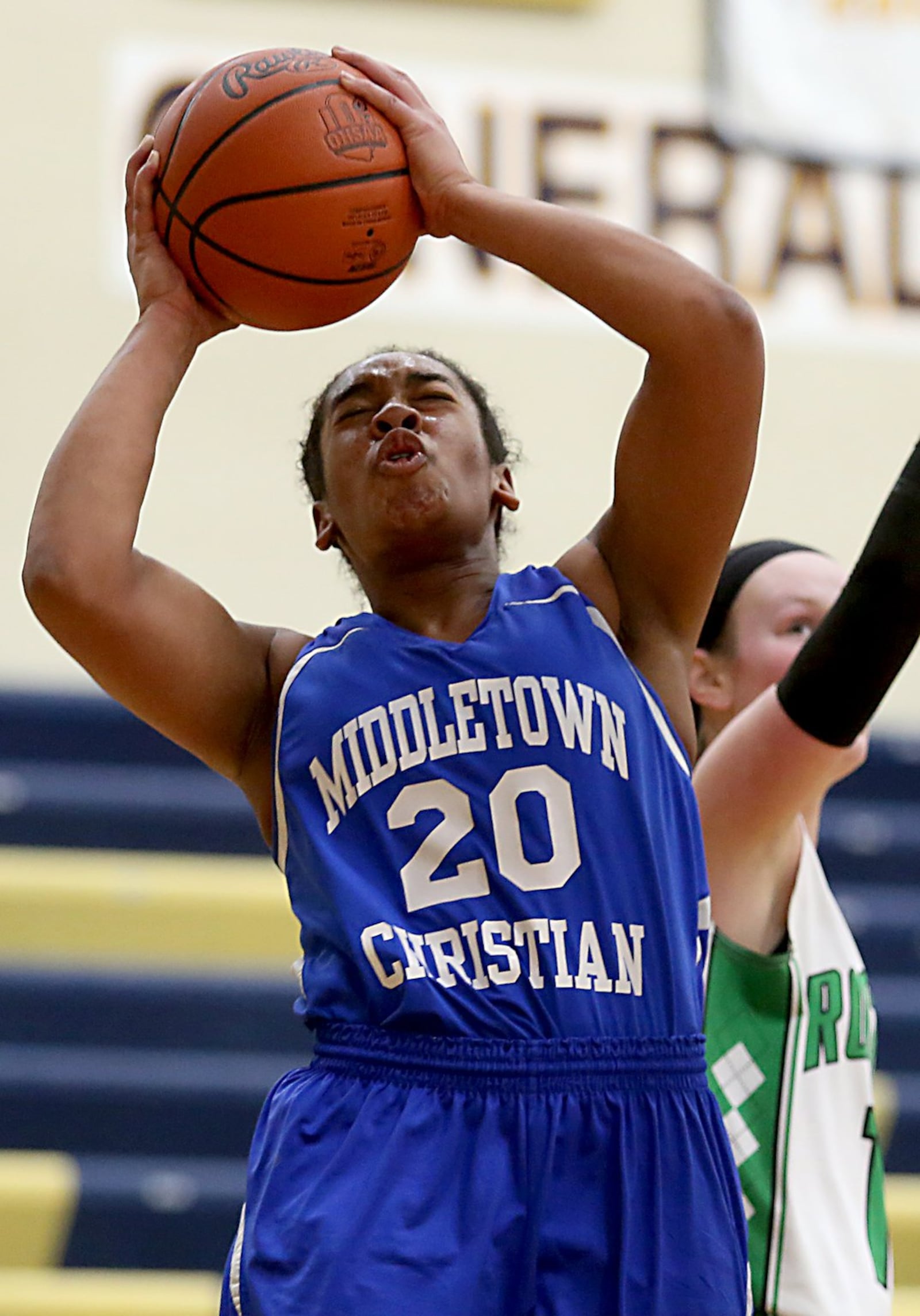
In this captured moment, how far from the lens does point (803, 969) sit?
2.66 m

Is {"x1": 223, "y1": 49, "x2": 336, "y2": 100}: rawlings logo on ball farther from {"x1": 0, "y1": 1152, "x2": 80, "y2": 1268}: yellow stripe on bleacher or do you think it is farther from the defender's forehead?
{"x1": 0, "y1": 1152, "x2": 80, "y2": 1268}: yellow stripe on bleacher

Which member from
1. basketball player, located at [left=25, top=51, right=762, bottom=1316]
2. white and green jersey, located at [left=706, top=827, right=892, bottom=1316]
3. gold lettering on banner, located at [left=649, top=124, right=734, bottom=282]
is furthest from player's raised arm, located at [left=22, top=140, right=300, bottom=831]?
gold lettering on banner, located at [left=649, top=124, right=734, bottom=282]

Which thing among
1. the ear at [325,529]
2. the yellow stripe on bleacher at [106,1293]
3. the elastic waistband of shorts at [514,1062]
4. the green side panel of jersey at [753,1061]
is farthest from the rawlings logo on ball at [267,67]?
the yellow stripe on bleacher at [106,1293]

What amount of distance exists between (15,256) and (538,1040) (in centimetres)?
474

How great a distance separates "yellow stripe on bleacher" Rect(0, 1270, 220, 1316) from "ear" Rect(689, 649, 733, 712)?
6.84 ft

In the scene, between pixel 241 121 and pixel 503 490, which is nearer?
pixel 241 121

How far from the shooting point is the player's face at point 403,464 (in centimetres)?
208

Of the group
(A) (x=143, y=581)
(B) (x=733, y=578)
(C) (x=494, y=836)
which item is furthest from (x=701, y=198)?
(C) (x=494, y=836)

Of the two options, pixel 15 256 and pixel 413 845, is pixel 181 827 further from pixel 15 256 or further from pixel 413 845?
pixel 413 845

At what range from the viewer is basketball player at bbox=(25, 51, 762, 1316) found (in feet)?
5.75

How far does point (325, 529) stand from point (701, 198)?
438cm

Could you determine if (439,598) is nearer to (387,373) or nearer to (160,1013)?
(387,373)

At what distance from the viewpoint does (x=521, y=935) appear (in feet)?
5.98

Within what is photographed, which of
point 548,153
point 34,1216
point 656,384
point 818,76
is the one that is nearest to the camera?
point 656,384
